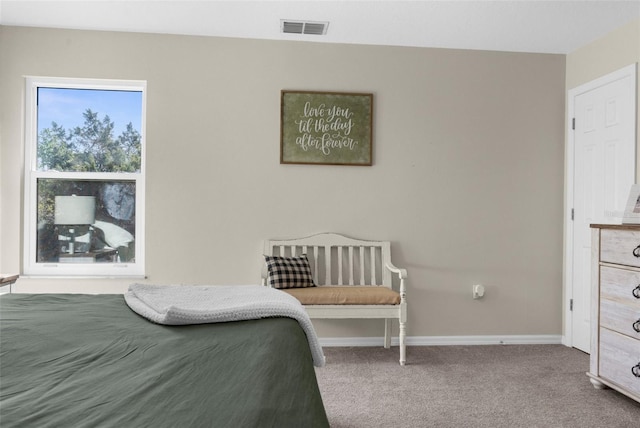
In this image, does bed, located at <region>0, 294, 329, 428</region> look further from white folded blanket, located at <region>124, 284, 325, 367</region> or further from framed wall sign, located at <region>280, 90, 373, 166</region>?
framed wall sign, located at <region>280, 90, 373, 166</region>

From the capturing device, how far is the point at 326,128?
147 inches

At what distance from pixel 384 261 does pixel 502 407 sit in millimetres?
1431

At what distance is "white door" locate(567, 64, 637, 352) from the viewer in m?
3.21

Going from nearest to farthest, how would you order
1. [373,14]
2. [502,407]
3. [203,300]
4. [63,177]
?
1. [203,300]
2. [502,407]
3. [373,14]
4. [63,177]

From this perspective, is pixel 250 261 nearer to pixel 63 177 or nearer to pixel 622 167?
pixel 63 177

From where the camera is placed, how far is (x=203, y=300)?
167 cm

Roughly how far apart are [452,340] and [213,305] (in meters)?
2.76

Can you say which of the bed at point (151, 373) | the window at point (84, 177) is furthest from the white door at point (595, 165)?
the window at point (84, 177)

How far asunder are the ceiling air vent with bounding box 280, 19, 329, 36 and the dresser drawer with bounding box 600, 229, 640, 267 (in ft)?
7.71

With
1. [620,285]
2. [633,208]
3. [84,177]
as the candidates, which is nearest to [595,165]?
[633,208]

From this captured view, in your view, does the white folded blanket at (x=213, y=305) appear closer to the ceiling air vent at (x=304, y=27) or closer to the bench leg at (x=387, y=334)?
the bench leg at (x=387, y=334)

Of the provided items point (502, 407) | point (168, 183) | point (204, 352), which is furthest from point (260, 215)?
point (204, 352)

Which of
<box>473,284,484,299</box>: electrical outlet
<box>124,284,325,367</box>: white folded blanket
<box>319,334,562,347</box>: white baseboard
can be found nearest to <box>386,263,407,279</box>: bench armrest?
<box>319,334,562,347</box>: white baseboard

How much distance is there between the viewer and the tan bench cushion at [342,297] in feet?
10.5
